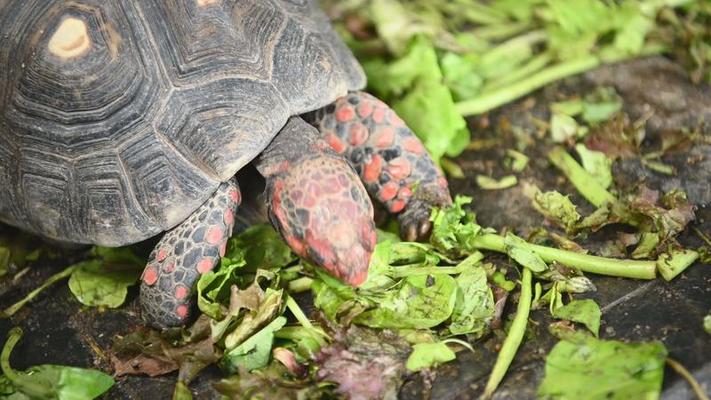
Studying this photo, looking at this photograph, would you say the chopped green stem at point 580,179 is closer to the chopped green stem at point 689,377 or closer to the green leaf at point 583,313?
the green leaf at point 583,313

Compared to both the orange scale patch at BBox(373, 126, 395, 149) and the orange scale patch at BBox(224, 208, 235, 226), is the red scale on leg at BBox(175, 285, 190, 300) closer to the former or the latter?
the orange scale patch at BBox(224, 208, 235, 226)

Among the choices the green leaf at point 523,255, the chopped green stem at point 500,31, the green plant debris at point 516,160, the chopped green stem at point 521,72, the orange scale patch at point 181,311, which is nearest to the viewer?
the green leaf at point 523,255

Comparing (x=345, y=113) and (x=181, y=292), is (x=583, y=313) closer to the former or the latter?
(x=345, y=113)

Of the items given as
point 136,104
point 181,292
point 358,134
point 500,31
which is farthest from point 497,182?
point 136,104

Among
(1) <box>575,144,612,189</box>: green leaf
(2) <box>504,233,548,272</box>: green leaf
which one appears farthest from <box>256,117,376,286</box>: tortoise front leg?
(1) <box>575,144,612,189</box>: green leaf

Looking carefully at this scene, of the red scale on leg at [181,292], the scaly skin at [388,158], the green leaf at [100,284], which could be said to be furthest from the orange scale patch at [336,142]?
the green leaf at [100,284]
